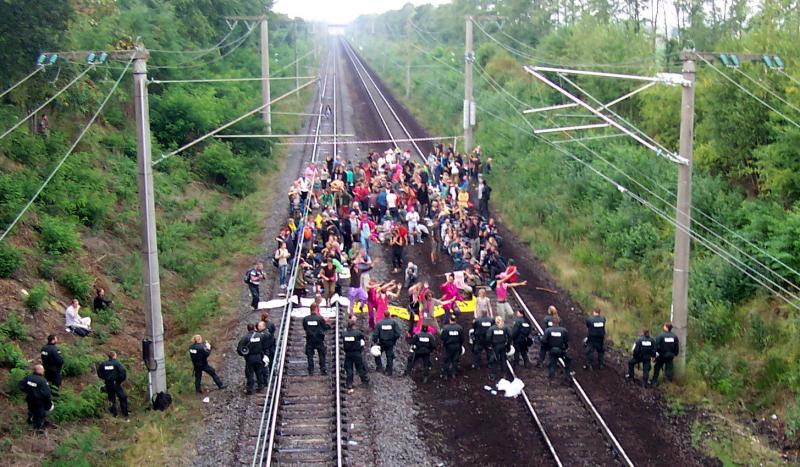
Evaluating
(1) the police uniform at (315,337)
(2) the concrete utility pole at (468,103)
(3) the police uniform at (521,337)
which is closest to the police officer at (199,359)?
(1) the police uniform at (315,337)

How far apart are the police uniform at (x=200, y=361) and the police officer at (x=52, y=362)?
7.64 ft

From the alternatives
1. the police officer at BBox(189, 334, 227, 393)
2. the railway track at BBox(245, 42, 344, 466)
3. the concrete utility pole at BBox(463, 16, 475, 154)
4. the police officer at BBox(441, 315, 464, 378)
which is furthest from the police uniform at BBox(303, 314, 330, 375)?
the concrete utility pole at BBox(463, 16, 475, 154)

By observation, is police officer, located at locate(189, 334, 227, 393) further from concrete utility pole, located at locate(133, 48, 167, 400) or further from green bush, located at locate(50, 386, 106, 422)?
green bush, located at locate(50, 386, 106, 422)

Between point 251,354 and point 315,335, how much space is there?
1.40m

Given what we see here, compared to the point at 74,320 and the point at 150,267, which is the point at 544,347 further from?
the point at 74,320

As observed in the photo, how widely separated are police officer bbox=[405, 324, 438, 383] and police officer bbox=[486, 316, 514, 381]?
113cm

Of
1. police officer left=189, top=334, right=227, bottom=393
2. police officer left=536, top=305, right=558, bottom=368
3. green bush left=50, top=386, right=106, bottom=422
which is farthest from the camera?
police officer left=536, top=305, right=558, bottom=368

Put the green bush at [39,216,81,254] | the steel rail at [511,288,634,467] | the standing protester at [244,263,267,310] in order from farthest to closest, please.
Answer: the standing protester at [244,263,267,310] → the green bush at [39,216,81,254] → the steel rail at [511,288,634,467]

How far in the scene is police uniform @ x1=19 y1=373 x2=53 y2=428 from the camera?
15.2 metres

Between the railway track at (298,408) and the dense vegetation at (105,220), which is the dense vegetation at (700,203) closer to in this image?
the railway track at (298,408)

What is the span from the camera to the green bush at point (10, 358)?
654 inches

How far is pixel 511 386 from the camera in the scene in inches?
695

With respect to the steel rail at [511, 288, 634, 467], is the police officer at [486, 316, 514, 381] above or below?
above

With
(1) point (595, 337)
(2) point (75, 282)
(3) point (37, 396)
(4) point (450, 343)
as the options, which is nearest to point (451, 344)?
(4) point (450, 343)
